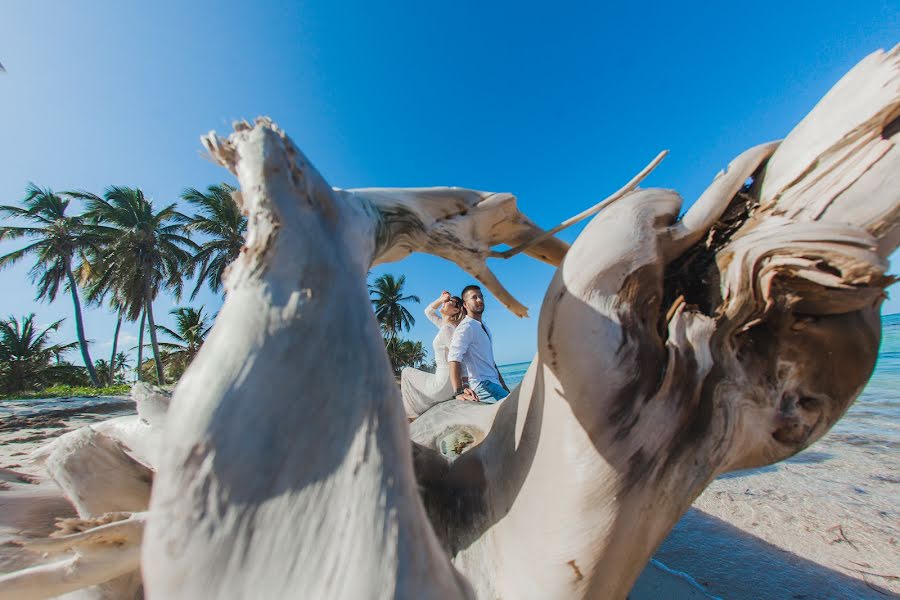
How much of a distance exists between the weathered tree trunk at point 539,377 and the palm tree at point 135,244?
53.7 ft

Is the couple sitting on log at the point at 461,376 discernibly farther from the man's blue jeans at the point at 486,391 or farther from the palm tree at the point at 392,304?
the palm tree at the point at 392,304

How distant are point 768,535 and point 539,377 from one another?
2.15m

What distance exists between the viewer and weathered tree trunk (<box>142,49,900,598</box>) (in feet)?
1.83

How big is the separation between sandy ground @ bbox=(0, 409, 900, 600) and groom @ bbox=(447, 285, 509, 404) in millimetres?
1159

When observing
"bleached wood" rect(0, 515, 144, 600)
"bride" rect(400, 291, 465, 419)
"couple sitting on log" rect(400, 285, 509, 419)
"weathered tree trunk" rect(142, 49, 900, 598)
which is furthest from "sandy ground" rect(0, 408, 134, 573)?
"couple sitting on log" rect(400, 285, 509, 419)

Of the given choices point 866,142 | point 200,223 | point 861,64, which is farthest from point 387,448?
point 200,223

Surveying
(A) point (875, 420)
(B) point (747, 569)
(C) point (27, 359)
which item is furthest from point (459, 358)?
(C) point (27, 359)

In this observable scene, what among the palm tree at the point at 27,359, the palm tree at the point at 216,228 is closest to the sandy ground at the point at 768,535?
the palm tree at the point at 216,228

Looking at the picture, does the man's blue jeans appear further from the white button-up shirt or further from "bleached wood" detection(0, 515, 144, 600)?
"bleached wood" detection(0, 515, 144, 600)

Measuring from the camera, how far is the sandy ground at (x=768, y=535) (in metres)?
1.10

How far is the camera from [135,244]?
1403 centimetres

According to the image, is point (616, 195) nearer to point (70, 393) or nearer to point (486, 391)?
point (486, 391)

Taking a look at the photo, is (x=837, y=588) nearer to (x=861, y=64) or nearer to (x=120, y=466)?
(x=861, y=64)

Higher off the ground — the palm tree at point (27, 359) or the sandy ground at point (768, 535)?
the palm tree at point (27, 359)
